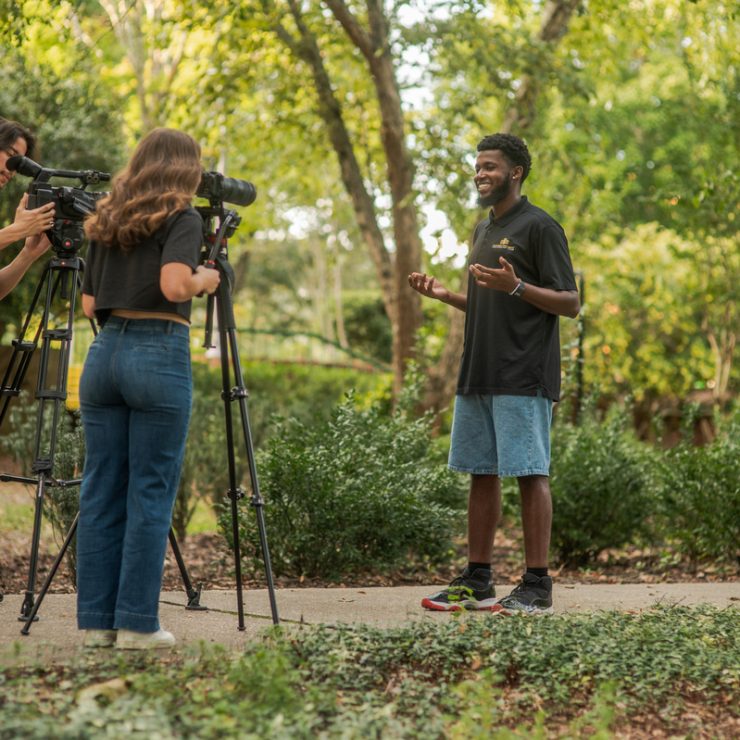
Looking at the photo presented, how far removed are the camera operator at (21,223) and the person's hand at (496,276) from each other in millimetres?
1789

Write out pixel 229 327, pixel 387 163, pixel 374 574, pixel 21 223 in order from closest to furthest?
1. pixel 229 327
2. pixel 21 223
3. pixel 374 574
4. pixel 387 163

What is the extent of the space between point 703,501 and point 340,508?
8.40 ft

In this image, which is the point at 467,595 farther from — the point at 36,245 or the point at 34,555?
the point at 36,245

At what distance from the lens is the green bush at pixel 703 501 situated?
689 cm

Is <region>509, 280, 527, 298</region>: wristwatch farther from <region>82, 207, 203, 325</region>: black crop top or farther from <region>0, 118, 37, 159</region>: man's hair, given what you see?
<region>0, 118, 37, 159</region>: man's hair

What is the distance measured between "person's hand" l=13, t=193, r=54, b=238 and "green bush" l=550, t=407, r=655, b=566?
155 inches

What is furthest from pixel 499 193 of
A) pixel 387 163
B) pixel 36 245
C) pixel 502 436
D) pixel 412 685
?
pixel 387 163

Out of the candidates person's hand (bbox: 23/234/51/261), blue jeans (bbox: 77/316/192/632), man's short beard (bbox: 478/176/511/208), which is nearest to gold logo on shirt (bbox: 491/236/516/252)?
man's short beard (bbox: 478/176/511/208)

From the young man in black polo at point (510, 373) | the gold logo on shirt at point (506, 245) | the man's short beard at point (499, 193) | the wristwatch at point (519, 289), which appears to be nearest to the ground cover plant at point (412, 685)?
the young man in black polo at point (510, 373)

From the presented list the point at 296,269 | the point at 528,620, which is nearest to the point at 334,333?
the point at 296,269

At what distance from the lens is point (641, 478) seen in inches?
288

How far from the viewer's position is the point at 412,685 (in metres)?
3.49

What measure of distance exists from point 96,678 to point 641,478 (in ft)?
15.6

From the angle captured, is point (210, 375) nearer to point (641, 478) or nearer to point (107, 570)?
point (641, 478)
